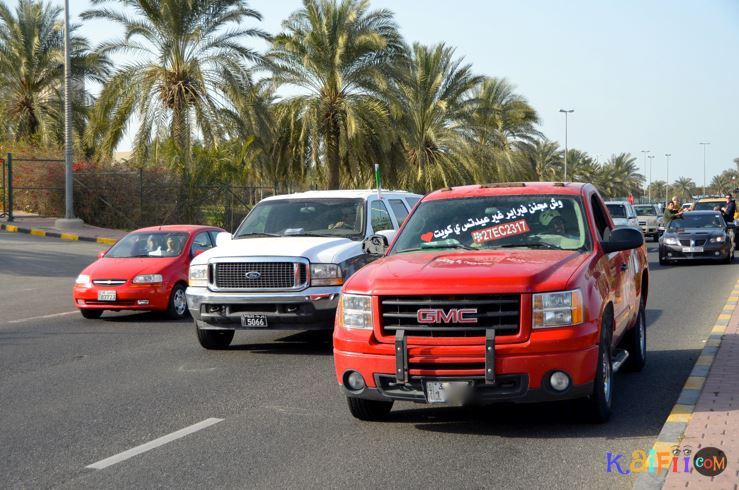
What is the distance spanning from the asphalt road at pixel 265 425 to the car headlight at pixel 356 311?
32.2 inches

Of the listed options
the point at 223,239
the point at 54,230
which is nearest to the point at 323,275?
the point at 223,239

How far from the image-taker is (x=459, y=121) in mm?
42469

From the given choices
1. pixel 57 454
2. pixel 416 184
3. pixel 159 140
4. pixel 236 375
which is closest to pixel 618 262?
pixel 236 375

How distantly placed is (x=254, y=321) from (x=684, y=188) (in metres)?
144

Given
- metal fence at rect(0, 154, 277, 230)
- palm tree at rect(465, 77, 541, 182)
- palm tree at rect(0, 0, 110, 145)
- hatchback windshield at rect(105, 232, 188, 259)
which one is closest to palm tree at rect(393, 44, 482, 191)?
palm tree at rect(465, 77, 541, 182)

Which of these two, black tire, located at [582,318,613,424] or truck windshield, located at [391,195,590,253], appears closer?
black tire, located at [582,318,613,424]

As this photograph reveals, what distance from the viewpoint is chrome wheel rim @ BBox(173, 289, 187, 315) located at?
1465cm

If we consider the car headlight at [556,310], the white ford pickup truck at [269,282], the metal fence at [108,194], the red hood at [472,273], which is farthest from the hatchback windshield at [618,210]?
the car headlight at [556,310]

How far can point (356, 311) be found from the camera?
6.71 meters

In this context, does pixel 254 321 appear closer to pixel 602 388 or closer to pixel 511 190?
pixel 511 190

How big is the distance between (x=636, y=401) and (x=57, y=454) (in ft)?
15.1

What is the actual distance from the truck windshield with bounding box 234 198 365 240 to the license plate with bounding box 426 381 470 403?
18.0 feet

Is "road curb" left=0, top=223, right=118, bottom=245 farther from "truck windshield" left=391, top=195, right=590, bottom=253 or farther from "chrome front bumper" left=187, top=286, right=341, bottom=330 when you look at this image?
"truck windshield" left=391, top=195, right=590, bottom=253

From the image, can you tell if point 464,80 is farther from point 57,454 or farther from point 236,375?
point 57,454
